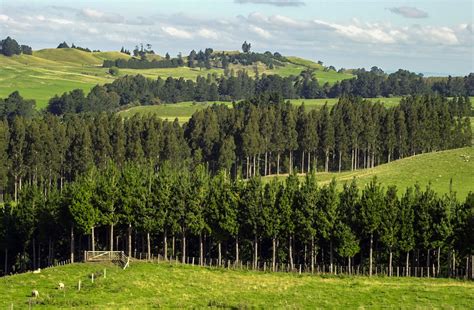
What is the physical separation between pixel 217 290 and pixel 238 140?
9674cm

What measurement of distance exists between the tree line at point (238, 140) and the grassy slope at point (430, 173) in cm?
1388

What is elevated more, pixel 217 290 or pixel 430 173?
pixel 430 173

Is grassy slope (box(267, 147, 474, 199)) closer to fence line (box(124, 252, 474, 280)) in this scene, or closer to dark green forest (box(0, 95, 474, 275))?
dark green forest (box(0, 95, 474, 275))

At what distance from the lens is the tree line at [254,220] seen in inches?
3098

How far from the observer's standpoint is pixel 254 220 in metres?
82.8

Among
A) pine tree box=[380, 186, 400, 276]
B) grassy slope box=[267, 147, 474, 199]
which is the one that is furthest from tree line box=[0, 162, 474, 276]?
grassy slope box=[267, 147, 474, 199]

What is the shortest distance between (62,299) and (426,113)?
12096cm

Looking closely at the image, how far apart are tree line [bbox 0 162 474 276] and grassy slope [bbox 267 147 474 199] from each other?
41.0 metres

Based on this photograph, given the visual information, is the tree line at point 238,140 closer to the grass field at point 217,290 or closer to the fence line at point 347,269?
the fence line at point 347,269

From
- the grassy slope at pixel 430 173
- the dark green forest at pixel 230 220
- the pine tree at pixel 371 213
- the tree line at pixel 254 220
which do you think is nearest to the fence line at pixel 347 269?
the tree line at pixel 254 220

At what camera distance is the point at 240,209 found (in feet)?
277

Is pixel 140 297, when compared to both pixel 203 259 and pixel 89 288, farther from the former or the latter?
pixel 203 259

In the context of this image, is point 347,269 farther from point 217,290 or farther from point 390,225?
point 217,290

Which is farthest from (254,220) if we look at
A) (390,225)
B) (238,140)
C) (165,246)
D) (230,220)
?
(238,140)
